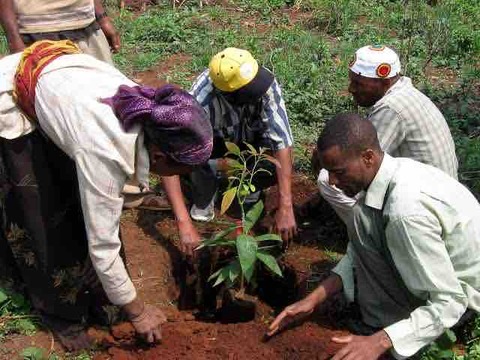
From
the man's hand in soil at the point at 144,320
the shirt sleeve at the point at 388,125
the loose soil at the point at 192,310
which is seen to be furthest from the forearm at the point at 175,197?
the shirt sleeve at the point at 388,125

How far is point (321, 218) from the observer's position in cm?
451

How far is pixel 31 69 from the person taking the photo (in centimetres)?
278

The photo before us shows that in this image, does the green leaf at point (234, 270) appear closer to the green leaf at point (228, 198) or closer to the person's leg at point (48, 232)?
the green leaf at point (228, 198)

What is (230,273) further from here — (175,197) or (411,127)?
(411,127)

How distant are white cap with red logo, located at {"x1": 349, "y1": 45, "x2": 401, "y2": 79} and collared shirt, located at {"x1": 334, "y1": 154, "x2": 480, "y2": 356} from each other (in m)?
1.07

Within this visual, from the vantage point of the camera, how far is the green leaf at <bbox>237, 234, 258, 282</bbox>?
3.24 metres

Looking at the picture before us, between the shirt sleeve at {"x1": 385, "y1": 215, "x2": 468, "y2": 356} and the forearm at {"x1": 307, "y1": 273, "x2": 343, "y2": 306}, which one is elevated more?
the shirt sleeve at {"x1": 385, "y1": 215, "x2": 468, "y2": 356}

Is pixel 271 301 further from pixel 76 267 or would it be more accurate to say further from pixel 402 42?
pixel 402 42

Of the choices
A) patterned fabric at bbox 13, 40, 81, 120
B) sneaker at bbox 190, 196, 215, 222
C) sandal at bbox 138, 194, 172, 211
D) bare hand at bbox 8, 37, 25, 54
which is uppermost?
patterned fabric at bbox 13, 40, 81, 120

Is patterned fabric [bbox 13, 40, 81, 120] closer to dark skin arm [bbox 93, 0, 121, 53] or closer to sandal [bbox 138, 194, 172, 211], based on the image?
sandal [bbox 138, 194, 172, 211]

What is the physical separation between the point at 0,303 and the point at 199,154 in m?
1.61

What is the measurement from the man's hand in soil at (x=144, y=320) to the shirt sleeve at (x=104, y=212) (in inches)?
3.8

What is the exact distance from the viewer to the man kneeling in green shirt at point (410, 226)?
2.61 m

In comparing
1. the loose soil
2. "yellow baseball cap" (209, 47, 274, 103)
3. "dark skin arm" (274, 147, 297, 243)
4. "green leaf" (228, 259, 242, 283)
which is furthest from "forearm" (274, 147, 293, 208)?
"green leaf" (228, 259, 242, 283)
